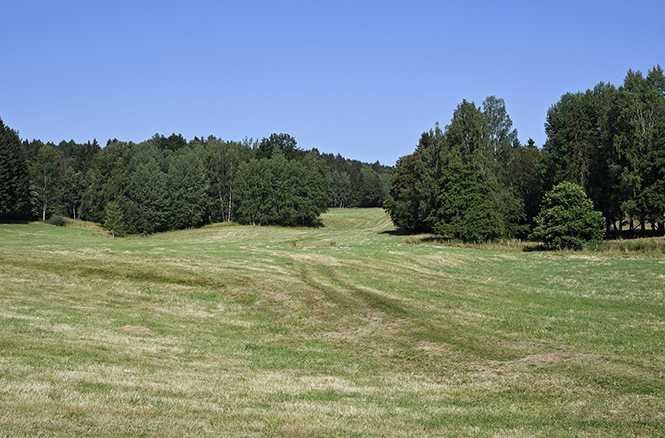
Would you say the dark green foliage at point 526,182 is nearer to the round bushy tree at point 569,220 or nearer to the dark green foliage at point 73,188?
the round bushy tree at point 569,220

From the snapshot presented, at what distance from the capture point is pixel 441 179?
278 feet

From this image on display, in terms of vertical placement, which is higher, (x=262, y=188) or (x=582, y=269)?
(x=262, y=188)

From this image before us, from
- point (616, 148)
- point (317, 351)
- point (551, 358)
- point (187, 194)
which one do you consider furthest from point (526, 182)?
point (317, 351)

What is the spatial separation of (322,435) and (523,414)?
17.0ft

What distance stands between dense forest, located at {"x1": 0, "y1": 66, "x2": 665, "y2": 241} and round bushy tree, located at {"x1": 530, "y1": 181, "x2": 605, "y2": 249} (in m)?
1.51

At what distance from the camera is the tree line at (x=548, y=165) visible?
256 ft

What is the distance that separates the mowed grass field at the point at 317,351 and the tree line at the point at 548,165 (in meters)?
37.3

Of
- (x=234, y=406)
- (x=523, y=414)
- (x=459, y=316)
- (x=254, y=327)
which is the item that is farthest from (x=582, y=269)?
(x=234, y=406)

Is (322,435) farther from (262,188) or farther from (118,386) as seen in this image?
(262,188)

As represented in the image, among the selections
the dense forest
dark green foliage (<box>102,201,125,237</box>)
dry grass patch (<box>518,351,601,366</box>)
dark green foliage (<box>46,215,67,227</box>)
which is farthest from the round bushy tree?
dark green foliage (<box>46,215,67,227</box>)

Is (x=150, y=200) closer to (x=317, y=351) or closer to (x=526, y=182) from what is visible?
(x=526, y=182)

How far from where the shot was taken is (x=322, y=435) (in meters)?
10.2

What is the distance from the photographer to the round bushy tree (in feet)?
215

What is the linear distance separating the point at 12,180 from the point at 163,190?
1218 inches
